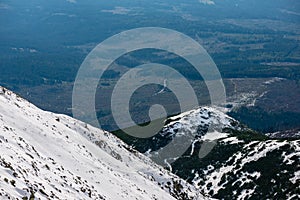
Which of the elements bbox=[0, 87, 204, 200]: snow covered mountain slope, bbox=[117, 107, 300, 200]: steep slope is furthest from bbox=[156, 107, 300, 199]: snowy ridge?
bbox=[0, 87, 204, 200]: snow covered mountain slope

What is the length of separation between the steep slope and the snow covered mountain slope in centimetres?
1464

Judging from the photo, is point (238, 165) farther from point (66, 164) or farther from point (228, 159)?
point (66, 164)

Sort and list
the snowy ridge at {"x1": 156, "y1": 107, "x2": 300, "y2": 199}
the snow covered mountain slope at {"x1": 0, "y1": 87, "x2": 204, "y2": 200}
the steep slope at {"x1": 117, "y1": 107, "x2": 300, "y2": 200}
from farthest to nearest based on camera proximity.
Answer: the steep slope at {"x1": 117, "y1": 107, "x2": 300, "y2": 200}
the snowy ridge at {"x1": 156, "y1": 107, "x2": 300, "y2": 199}
the snow covered mountain slope at {"x1": 0, "y1": 87, "x2": 204, "y2": 200}

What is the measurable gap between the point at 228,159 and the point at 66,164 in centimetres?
4816

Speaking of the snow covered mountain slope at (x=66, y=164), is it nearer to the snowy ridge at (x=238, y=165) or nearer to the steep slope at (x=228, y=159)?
the snowy ridge at (x=238, y=165)

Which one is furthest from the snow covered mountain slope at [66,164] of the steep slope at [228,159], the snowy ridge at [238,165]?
the steep slope at [228,159]

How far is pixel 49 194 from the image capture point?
107 feet

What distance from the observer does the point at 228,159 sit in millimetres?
85750

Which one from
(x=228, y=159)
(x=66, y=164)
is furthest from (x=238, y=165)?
(x=66, y=164)

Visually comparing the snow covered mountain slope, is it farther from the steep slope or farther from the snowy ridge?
the steep slope

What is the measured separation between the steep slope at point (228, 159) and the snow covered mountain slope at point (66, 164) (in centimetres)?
1464

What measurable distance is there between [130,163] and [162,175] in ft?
15.8

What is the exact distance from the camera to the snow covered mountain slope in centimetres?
3359

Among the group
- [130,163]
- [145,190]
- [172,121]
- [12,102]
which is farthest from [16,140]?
[172,121]
